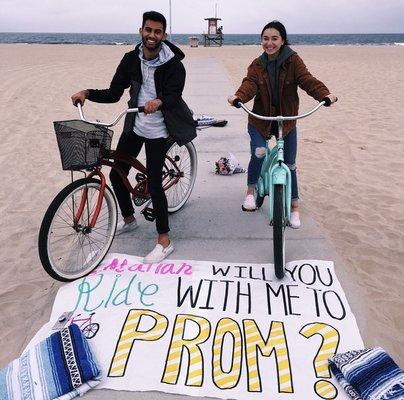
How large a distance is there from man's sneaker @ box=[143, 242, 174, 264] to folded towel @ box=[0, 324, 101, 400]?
1013 millimetres

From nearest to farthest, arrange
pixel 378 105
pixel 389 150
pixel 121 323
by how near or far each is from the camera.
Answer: pixel 121 323, pixel 389 150, pixel 378 105

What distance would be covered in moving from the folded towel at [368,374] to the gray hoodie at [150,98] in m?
1.99

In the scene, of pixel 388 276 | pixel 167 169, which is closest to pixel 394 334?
pixel 388 276

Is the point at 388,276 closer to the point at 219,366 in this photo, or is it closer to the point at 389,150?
the point at 219,366

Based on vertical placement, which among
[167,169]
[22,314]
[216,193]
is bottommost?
[22,314]

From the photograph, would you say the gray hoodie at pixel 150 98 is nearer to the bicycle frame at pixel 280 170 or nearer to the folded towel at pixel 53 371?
the bicycle frame at pixel 280 170

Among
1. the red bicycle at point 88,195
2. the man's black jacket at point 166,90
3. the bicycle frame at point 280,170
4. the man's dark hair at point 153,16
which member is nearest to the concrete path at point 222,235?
the red bicycle at point 88,195

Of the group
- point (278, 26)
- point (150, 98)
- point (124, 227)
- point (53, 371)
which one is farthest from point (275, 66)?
point (53, 371)

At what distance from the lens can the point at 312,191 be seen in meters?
5.23

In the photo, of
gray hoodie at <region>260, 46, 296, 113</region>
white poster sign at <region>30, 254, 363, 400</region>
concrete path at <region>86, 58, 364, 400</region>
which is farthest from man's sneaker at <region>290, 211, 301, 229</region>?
gray hoodie at <region>260, 46, 296, 113</region>

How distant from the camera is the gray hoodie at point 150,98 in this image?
10.1 ft

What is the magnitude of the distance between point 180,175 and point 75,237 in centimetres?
120

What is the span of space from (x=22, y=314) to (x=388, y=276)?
2908 millimetres

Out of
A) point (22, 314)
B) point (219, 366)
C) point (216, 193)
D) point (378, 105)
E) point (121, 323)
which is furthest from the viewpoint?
point (378, 105)
